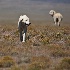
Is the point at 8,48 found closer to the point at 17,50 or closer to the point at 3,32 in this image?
the point at 17,50

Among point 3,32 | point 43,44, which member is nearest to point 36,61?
point 43,44

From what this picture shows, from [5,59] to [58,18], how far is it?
23941 mm

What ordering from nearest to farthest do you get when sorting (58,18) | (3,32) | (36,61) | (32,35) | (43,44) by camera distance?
(36,61)
(43,44)
(32,35)
(3,32)
(58,18)

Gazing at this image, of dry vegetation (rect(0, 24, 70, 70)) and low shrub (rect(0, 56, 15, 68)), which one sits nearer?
dry vegetation (rect(0, 24, 70, 70))

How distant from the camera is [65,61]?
14.2 metres

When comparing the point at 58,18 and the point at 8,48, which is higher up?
the point at 58,18

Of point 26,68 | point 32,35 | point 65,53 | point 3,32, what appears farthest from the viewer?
point 3,32

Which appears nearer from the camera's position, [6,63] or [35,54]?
[6,63]

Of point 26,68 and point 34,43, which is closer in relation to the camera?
point 26,68

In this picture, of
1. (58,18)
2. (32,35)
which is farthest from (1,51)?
(58,18)

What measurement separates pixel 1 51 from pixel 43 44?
3755 mm

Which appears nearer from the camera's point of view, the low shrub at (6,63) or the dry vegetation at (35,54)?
the dry vegetation at (35,54)

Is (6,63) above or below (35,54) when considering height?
below

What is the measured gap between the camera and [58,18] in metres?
38.3
